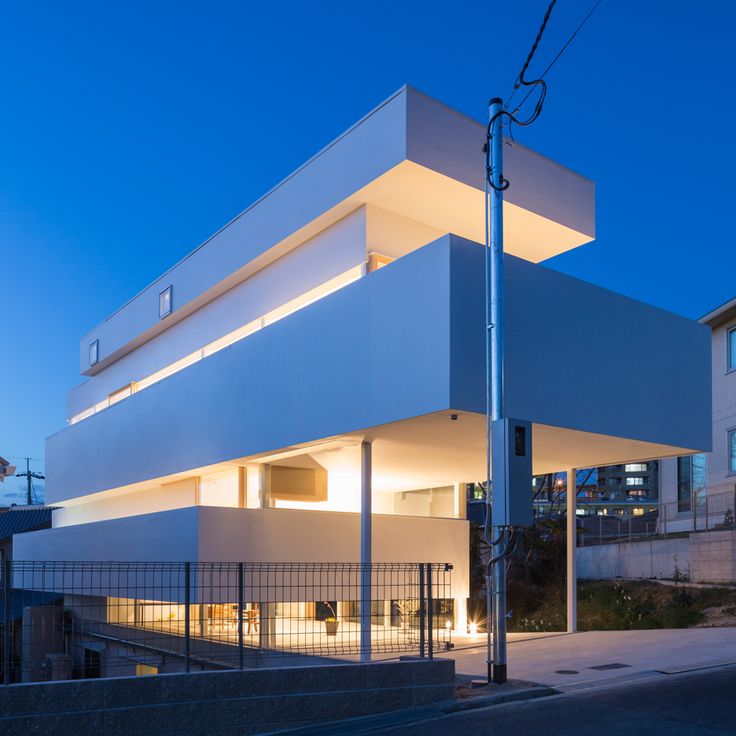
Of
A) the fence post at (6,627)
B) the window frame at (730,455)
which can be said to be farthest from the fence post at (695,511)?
the fence post at (6,627)

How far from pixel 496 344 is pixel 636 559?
1909 cm

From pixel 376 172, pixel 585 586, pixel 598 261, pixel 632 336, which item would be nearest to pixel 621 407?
pixel 632 336

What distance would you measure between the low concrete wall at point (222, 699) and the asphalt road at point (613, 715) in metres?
0.88

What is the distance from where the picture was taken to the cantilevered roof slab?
51.3 feet

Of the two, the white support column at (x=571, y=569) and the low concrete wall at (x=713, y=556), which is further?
the low concrete wall at (x=713, y=556)

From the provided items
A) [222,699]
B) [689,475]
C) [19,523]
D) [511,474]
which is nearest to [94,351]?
[19,523]

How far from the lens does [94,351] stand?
103 ft

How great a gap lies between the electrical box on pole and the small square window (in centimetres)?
1516

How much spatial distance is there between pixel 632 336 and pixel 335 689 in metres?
8.89

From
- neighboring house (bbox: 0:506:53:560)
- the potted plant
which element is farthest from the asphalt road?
neighboring house (bbox: 0:506:53:560)

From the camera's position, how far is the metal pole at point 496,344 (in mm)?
11711

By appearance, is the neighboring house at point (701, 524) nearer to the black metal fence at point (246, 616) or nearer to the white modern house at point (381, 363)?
the white modern house at point (381, 363)

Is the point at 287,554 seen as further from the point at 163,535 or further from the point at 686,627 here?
the point at 686,627

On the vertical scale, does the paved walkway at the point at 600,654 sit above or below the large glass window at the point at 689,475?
below
